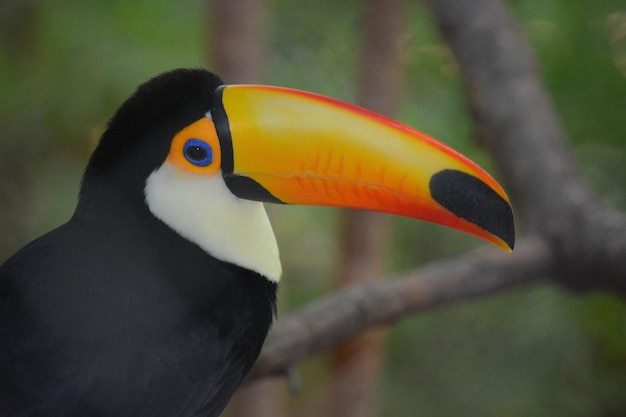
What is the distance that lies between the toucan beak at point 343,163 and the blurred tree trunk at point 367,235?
0.61m

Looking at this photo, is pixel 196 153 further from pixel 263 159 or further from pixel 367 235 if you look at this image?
pixel 367 235

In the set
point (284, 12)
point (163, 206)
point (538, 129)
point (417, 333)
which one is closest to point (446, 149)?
point (163, 206)

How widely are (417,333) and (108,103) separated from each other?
1319mm

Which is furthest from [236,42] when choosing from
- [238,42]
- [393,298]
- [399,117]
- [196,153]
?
[399,117]

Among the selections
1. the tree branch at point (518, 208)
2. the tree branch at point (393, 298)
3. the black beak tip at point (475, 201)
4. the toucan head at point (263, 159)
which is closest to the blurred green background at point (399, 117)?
the tree branch at point (518, 208)

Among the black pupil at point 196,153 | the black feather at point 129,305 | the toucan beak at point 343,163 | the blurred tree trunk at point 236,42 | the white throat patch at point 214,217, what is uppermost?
the blurred tree trunk at point 236,42

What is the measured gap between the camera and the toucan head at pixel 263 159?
151 centimetres

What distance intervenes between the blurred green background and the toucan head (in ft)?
1.48

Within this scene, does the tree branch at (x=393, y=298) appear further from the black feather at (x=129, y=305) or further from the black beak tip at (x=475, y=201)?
the black beak tip at (x=475, y=201)

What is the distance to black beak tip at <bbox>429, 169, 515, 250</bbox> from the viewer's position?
1457 mm

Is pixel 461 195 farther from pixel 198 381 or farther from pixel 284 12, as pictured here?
pixel 284 12

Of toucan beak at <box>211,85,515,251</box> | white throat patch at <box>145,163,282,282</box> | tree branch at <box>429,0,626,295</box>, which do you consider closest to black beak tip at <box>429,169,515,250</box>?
toucan beak at <box>211,85,515,251</box>

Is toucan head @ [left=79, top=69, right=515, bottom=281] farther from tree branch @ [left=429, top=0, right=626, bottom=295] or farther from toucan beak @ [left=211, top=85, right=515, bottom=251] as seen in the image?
tree branch @ [left=429, top=0, right=626, bottom=295]

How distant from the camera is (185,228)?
1626mm
